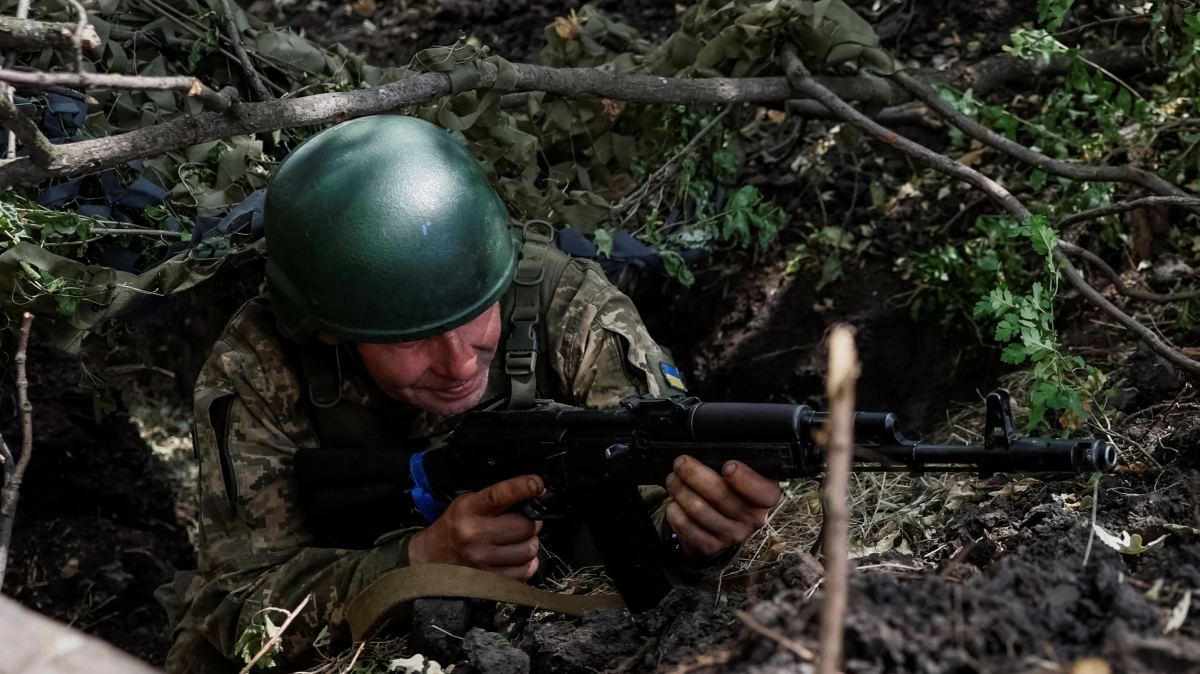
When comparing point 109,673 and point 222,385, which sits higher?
point 109,673

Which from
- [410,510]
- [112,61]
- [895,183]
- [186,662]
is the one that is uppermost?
[112,61]

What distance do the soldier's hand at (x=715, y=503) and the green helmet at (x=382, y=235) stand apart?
715mm

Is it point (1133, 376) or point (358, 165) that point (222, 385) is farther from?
point (1133, 376)

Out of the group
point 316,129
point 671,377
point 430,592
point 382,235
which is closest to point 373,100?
point 382,235

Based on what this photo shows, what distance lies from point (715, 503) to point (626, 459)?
0.23 m

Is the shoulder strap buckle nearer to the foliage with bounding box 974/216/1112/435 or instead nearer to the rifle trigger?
the rifle trigger

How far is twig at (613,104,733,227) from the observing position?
3.66 m

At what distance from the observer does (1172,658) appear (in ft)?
4.00

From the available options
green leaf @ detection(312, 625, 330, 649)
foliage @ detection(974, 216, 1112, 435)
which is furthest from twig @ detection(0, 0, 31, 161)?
foliage @ detection(974, 216, 1112, 435)

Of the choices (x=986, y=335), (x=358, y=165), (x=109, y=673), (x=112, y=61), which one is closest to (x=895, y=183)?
(x=986, y=335)

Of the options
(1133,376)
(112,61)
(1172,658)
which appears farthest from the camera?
(112,61)

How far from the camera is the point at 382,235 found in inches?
93.8

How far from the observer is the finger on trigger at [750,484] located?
212 cm

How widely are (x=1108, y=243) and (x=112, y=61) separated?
3396 millimetres
